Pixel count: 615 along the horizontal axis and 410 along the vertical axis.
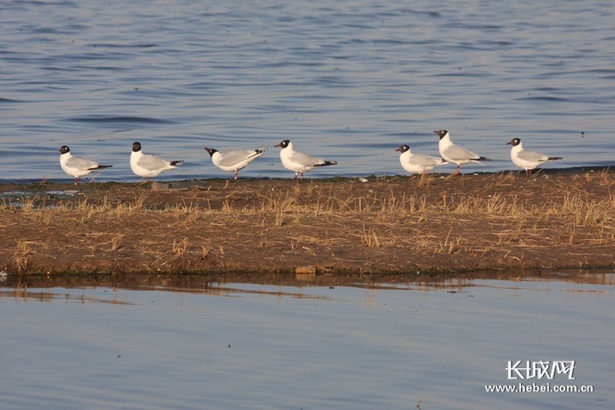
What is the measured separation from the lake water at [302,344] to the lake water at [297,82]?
31.9ft

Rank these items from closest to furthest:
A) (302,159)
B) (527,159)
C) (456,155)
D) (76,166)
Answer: (76,166) → (302,159) → (527,159) → (456,155)

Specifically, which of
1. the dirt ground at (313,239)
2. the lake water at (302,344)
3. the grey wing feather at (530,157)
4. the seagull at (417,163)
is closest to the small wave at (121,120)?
the seagull at (417,163)

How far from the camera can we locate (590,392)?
8578 mm

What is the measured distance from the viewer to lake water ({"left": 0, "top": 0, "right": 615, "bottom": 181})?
24.8 metres

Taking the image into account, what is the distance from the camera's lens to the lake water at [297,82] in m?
24.8

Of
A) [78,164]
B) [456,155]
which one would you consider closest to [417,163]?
[456,155]

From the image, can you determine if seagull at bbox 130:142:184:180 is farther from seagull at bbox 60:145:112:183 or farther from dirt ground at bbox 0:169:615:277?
dirt ground at bbox 0:169:615:277

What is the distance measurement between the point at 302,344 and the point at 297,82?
25735 millimetres

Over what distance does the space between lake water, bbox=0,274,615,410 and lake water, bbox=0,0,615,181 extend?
9.71m

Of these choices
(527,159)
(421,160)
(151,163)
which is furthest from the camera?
(527,159)

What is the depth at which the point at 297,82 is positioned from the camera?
35.1 metres

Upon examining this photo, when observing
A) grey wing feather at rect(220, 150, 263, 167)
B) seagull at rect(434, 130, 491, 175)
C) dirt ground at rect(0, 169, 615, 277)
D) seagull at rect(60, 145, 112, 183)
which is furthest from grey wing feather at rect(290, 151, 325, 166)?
dirt ground at rect(0, 169, 615, 277)

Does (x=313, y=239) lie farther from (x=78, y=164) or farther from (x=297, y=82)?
(x=297, y=82)

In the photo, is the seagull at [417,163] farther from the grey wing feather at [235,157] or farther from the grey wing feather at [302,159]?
the grey wing feather at [235,157]
